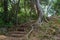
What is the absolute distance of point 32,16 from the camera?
836 centimetres

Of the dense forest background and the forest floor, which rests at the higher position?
the dense forest background

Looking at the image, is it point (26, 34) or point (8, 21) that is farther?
point (8, 21)

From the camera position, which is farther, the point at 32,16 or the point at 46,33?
the point at 32,16

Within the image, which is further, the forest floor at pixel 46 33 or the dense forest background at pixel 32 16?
the dense forest background at pixel 32 16

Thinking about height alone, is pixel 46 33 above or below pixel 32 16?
Result: below

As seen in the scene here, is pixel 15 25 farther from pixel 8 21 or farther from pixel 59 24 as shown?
pixel 59 24

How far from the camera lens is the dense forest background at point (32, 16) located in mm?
6562

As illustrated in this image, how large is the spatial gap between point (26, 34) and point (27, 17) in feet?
7.19

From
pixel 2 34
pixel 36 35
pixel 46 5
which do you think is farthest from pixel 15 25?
pixel 46 5

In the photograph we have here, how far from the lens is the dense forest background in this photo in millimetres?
6562

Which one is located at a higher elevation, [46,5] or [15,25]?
[46,5]

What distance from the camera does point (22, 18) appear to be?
8070mm

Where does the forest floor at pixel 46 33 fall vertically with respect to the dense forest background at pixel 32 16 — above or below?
below

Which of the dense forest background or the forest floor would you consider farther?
the dense forest background
